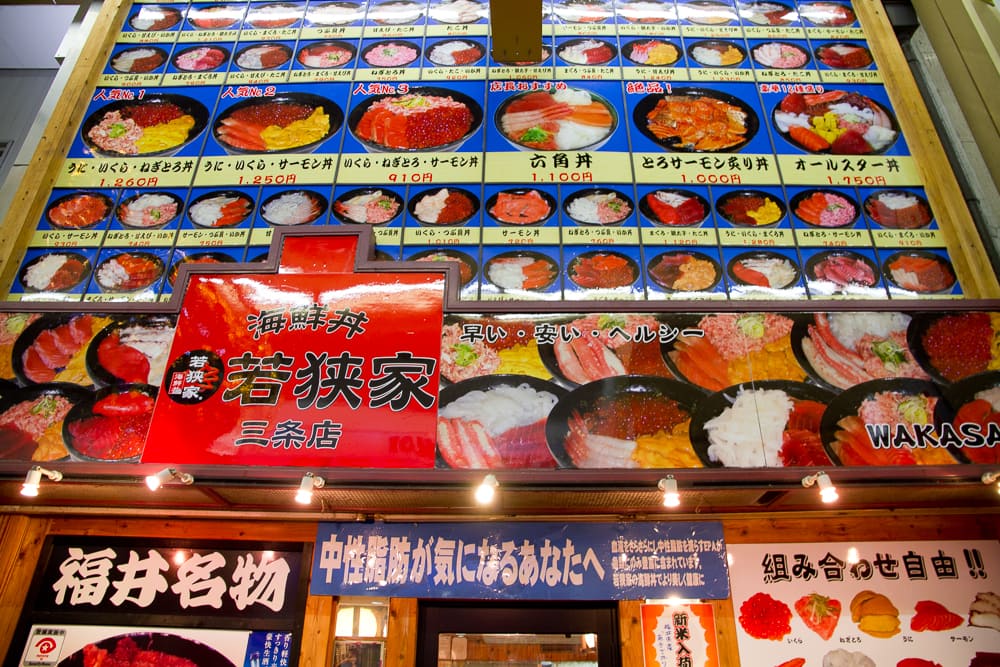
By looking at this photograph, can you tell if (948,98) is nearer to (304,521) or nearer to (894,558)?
(894,558)

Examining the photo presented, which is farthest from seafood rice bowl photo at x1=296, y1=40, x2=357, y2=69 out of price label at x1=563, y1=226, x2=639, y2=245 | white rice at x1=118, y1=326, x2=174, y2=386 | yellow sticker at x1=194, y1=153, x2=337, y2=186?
white rice at x1=118, y1=326, x2=174, y2=386

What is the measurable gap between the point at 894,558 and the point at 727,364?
5.81 feet

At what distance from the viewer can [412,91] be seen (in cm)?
593

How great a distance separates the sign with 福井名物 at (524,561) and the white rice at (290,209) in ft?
8.06

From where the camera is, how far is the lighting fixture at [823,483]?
3596 millimetres

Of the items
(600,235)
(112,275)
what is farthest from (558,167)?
(112,275)

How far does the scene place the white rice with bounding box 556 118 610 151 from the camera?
5555 mm

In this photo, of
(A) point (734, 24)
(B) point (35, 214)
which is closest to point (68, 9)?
(B) point (35, 214)

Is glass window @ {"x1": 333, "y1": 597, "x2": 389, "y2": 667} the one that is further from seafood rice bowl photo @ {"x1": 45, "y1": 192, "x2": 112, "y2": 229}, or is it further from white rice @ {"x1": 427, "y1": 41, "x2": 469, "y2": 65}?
white rice @ {"x1": 427, "y1": 41, "x2": 469, "y2": 65}

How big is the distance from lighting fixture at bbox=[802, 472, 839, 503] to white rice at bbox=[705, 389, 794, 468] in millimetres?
172

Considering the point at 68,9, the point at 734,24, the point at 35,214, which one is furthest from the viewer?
the point at 68,9

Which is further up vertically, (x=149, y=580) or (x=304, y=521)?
(x=304, y=521)

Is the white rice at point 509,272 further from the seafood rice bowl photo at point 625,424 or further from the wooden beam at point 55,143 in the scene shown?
the wooden beam at point 55,143

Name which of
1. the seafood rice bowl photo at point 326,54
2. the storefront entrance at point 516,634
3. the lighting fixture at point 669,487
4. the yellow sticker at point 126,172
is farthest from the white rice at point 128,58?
the lighting fixture at point 669,487
